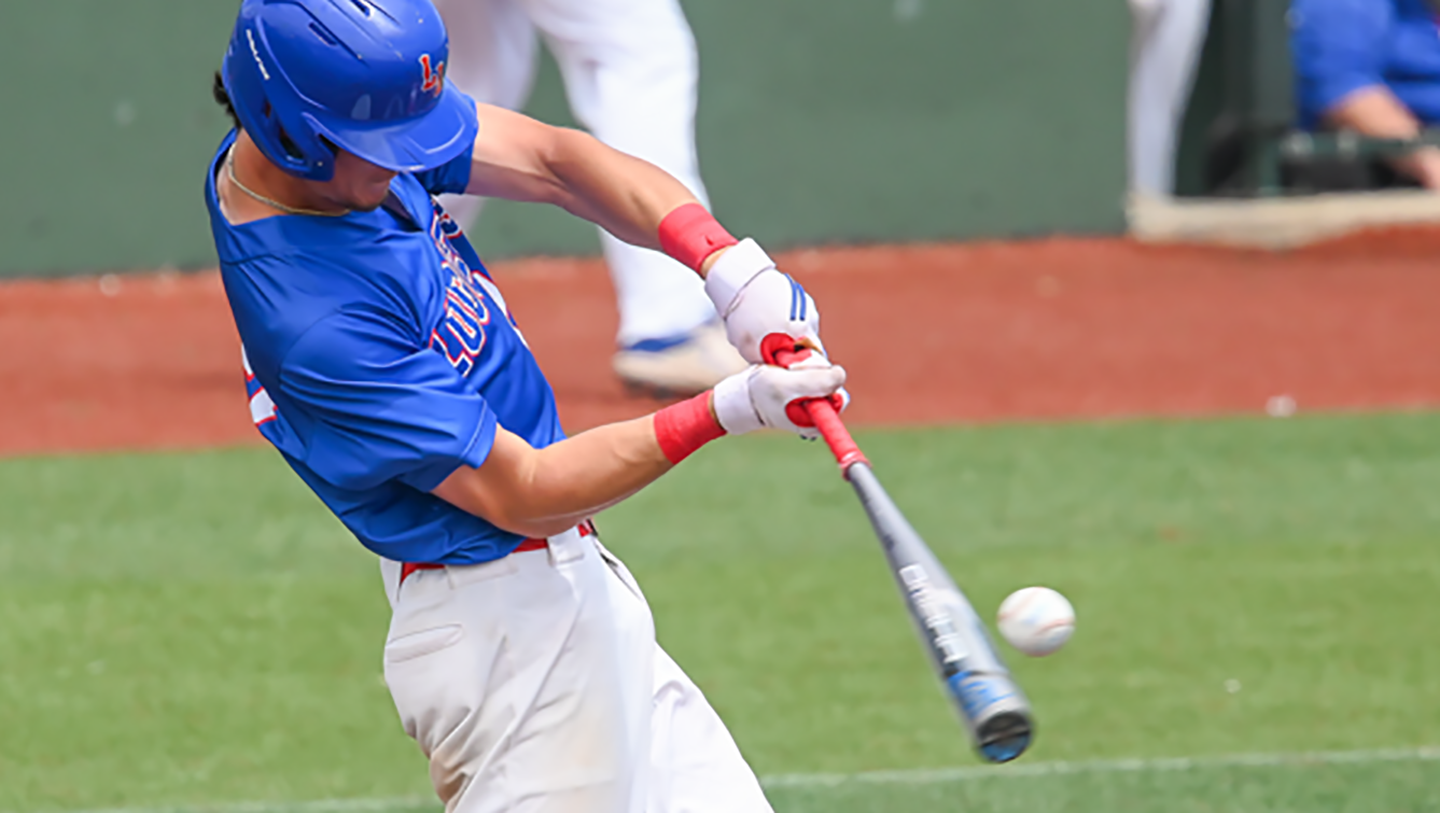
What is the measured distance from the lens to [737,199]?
11203 millimetres

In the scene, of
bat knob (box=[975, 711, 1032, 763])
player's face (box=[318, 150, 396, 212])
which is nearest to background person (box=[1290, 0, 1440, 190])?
player's face (box=[318, 150, 396, 212])

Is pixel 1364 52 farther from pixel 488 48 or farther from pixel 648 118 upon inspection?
pixel 488 48

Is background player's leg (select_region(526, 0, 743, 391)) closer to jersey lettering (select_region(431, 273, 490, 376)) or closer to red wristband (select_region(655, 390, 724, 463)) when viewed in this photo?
jersey lettering (select_region(431, 273, 490, 376))

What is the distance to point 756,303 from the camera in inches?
121

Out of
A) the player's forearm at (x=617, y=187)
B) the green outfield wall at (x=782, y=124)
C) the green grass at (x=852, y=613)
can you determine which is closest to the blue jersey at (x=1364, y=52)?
the green outfield wall at (x=782, y=124)

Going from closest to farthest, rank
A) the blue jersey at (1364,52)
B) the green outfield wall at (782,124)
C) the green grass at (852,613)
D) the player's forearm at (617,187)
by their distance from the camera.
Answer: the player's forearm at (617,187), the green grass at (852,613), the green outfield wall at (782,124), the blue jersey at (1364,52)

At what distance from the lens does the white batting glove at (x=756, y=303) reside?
306cm

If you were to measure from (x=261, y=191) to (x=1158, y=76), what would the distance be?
30.7 ft

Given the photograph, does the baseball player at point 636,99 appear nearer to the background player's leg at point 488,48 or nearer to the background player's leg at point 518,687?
the background player's leg at point 488,48

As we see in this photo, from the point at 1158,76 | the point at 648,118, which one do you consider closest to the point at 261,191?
the point at 648,118

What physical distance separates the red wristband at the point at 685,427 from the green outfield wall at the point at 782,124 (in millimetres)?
8171

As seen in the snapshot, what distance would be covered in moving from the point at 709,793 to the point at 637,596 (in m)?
0.33

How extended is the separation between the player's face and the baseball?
117cm

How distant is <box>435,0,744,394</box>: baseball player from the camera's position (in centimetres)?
718
